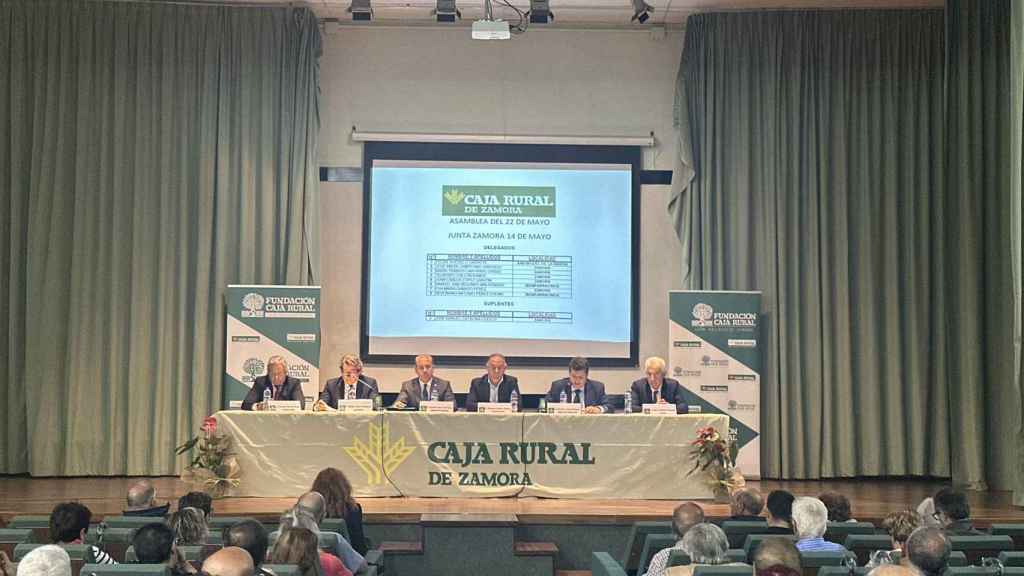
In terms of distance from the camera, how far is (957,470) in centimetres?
998

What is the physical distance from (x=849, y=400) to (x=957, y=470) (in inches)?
41.0

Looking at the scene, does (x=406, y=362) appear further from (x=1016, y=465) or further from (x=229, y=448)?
(x=1016, y=465)

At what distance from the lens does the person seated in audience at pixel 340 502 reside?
19.6 feet

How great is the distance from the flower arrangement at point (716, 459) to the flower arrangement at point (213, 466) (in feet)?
9.94

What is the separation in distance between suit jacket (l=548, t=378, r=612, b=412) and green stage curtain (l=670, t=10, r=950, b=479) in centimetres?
211

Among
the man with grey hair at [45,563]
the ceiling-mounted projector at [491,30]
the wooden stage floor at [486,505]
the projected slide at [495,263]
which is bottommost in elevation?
the wooden stage floor at [486,505]

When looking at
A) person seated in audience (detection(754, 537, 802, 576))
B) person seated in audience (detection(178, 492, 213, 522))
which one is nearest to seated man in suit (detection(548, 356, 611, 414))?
person seated in audience (detection(178, 492, 213, 522))

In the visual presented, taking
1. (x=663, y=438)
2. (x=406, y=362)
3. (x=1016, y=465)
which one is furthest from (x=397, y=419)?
(x=1016, y=465)

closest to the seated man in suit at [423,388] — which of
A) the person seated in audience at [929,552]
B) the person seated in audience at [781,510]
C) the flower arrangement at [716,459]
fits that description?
the flower arrangement at [716,459]

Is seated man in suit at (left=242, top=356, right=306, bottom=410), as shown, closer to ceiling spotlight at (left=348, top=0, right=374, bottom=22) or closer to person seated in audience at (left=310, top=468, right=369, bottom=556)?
person seated in audience at (left=310, top=468, right=369, bottom=556)

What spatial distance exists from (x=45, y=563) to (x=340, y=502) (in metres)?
2.51

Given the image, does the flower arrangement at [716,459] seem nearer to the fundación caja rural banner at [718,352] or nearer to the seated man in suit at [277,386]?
the fundación caja rural banner at [718,352]

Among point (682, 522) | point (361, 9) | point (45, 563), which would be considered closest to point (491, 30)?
point (361, 9)

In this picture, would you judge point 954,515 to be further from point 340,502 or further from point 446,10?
point 446,10
